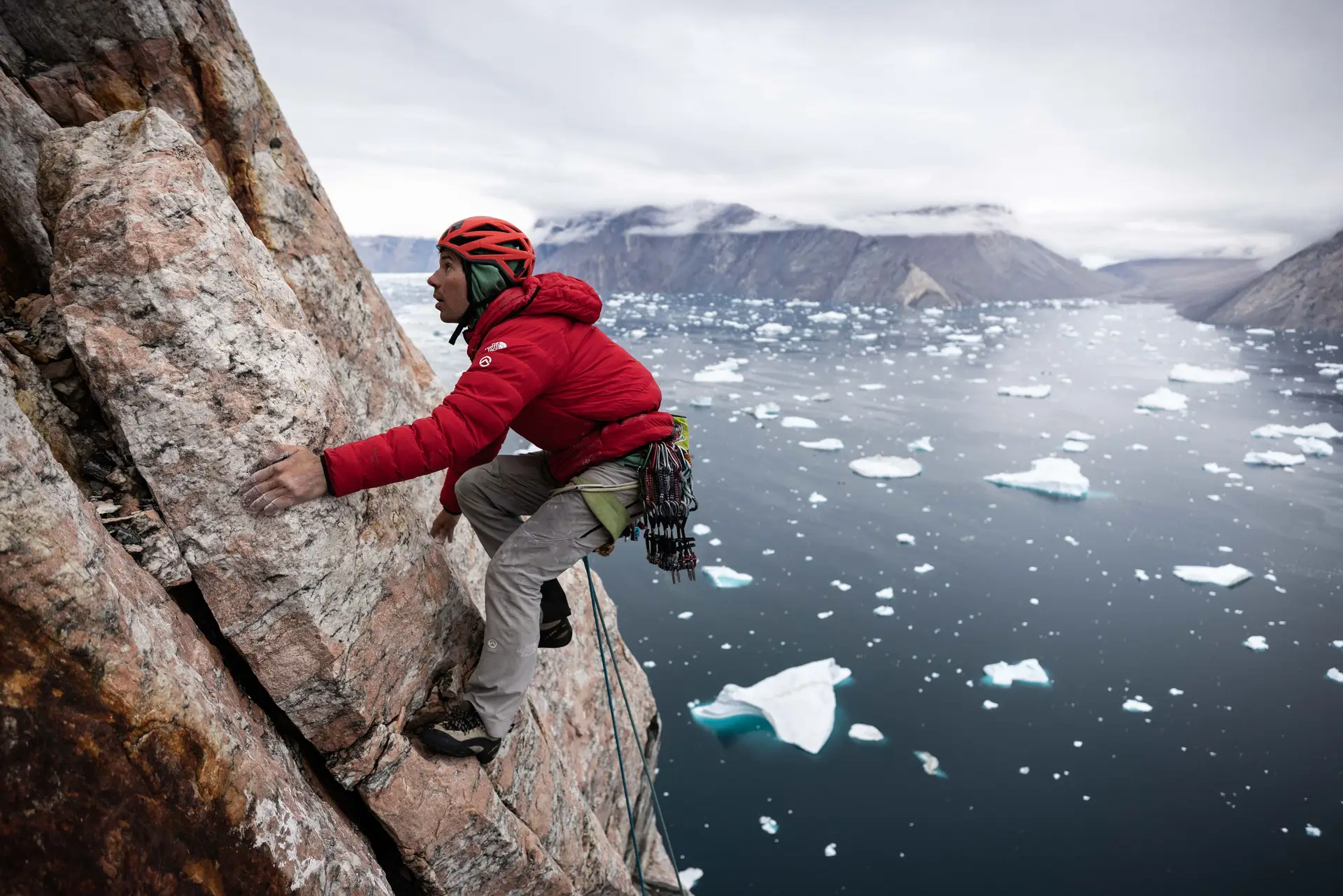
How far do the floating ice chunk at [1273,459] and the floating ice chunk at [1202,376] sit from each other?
51.4 ft

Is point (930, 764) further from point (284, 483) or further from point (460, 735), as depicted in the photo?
point (284, 483)

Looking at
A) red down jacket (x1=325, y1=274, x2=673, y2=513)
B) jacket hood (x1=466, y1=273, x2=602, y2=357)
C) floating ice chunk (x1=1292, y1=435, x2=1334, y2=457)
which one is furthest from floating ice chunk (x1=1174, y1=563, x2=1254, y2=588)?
jacket hood (x1=466, y1=273, x2=602, y2=357)

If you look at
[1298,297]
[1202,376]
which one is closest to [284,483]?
[1202,376]

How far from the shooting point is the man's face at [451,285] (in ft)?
8.93

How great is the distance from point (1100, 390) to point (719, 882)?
110 ft

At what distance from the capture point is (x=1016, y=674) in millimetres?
11461

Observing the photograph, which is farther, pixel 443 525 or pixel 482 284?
pixel 443 525

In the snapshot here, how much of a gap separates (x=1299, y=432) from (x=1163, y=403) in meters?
4.81

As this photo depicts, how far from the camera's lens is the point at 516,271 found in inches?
107

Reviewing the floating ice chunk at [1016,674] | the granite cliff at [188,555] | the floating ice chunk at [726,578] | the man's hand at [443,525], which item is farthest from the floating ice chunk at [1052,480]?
the man's hand at [443,525]

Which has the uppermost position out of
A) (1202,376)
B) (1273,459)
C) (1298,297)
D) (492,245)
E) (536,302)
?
(492,245)

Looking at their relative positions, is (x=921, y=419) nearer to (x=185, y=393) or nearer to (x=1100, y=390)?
(x=1100, y=390)

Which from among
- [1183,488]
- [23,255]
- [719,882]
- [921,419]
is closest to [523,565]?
[23,255]

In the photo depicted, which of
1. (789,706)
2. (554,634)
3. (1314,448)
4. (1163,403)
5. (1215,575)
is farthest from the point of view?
(1163,403)
